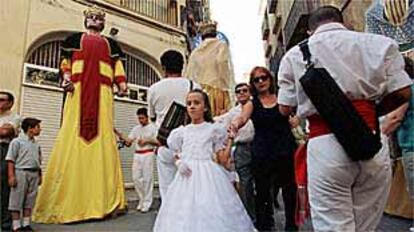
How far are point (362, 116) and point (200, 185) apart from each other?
1.64 meters

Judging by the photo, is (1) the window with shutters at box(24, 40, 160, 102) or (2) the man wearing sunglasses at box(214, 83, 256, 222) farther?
(1) the window with shutters at box(24, 40, 160, 102)

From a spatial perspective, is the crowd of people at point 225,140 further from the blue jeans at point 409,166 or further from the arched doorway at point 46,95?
the arched doorway at point 46,95

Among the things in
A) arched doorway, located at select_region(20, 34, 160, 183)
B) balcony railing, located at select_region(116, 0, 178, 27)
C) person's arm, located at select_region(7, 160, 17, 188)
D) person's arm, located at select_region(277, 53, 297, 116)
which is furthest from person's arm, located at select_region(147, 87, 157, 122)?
balcony railing, located at select_region(116, 0, 178, 27)

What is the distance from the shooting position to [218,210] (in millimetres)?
3012

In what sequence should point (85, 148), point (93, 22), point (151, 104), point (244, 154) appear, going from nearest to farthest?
point (151, 104) → point (244, 154) → point (85, 148) → point (93, 22)

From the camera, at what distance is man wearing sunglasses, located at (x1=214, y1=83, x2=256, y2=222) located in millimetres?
4281

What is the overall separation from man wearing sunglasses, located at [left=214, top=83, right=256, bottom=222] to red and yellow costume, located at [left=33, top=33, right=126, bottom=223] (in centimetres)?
164

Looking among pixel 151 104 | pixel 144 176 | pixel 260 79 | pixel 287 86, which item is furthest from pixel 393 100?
pixel 144 176

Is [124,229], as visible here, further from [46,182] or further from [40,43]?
[40,43]

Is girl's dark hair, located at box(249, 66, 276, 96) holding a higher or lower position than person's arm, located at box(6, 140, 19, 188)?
higher

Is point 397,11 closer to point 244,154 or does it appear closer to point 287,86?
point 244,154

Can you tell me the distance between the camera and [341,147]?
68.0 inches

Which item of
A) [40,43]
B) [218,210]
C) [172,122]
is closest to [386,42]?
[218,210]

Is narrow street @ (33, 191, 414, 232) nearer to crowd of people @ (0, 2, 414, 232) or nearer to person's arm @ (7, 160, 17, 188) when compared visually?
crowd of people @ (0, 2, 414, 232)
